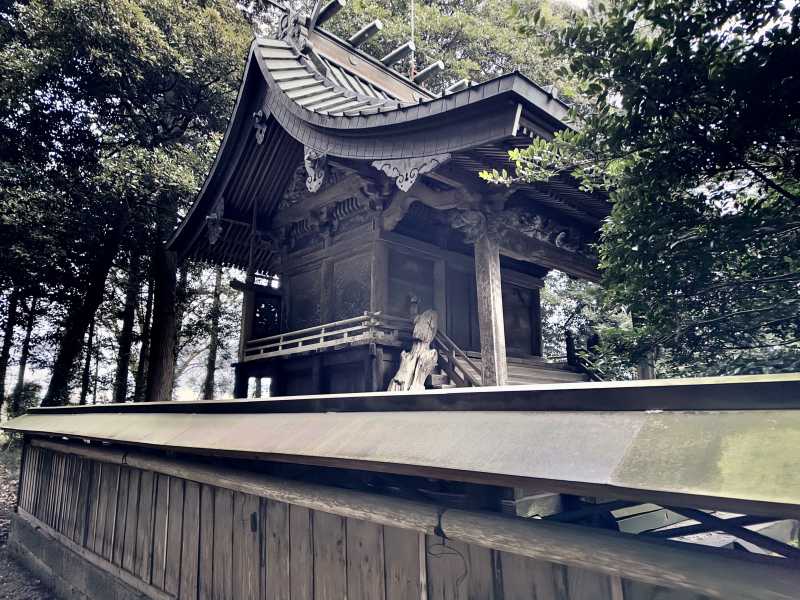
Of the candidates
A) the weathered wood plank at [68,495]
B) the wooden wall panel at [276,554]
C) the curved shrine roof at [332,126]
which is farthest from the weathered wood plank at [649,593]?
the weathered wood plank at [68,495]

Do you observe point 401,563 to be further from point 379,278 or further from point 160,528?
point 379,278

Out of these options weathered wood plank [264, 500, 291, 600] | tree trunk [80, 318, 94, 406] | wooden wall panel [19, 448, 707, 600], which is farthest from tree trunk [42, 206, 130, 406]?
weathered wood plank [264, 500, 291, 600]

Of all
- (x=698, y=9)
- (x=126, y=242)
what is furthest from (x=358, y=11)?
(x=698, y=9)

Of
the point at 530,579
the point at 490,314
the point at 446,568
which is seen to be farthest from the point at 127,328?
the point at 530,579

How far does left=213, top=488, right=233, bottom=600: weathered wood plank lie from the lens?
11.8 feet

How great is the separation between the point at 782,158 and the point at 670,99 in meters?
0.88

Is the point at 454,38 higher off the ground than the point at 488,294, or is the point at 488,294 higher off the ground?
the point at 454,38

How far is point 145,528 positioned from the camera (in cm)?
468

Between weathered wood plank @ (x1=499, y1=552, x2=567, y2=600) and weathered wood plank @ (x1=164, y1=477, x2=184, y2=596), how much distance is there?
320 centimetres

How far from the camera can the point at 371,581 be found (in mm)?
2635

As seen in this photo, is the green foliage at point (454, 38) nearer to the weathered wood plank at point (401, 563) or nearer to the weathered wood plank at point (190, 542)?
the weathered wood plank at point (190, 542)

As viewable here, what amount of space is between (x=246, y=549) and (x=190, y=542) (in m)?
0.88

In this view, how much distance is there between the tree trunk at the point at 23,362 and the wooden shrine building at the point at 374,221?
33.4 feet

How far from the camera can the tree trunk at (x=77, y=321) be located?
14508 mm
